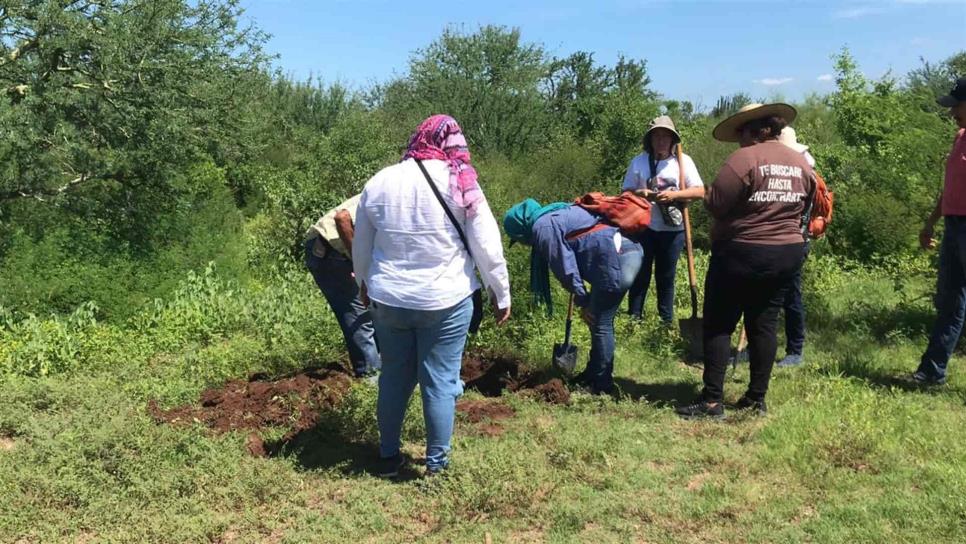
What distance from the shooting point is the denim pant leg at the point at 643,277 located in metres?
5.80

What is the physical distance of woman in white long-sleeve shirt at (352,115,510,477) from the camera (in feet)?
10.9

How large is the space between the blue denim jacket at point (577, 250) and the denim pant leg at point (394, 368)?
46.7 inches

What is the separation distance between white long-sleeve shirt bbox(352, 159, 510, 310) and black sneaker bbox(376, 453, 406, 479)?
89cm

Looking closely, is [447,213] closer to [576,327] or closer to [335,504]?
[335,504]

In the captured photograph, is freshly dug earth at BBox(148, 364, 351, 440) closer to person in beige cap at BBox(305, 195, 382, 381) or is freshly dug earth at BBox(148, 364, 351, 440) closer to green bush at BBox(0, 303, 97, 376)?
person in beige cap at BBox(305, 195, 382, 381)

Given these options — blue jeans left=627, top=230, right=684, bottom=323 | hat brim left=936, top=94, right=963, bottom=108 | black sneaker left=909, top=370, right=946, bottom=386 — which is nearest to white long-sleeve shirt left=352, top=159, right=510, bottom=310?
blue jeans left=627, top=230, right=684, bottom=323

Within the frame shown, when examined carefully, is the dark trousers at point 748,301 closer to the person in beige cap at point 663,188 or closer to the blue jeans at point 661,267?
the person in beige cap at point 663,188

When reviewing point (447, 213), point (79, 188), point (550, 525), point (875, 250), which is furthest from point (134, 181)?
point (875, 250)

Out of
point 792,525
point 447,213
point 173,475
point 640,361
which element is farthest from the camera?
point 640,361

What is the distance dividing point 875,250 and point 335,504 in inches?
318

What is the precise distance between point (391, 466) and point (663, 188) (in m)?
3.07

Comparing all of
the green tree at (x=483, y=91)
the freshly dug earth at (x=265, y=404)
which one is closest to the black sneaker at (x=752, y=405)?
the freshly dug earth at (x=265, y=404)

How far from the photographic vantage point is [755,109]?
4117 mm

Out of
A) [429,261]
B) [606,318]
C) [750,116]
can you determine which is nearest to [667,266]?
[606,318]
